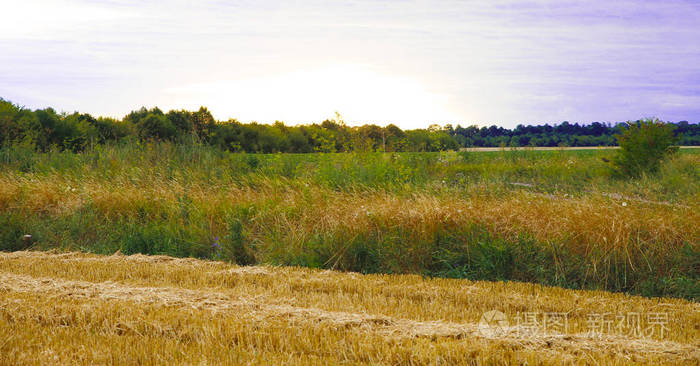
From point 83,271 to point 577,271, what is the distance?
20.8ft

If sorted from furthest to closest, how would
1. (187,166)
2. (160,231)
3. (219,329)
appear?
1. (187,166)
2. (160,231)
3. (219,329)

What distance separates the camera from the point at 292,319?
4422 mm

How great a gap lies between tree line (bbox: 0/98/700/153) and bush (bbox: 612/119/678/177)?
61 cm

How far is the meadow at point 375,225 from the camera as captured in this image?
621 centimetres

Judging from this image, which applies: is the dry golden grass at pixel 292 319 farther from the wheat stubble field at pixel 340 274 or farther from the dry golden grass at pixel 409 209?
the dry golden grass at pixel 409 209

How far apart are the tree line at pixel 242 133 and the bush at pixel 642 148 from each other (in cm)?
61

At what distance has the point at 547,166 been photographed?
19.0 metres

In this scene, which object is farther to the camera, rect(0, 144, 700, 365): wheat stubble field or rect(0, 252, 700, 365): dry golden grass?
rect(0, 144, 700, 365): wheat stubble field

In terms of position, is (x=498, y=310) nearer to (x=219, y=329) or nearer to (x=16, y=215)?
(x=219, y=329)

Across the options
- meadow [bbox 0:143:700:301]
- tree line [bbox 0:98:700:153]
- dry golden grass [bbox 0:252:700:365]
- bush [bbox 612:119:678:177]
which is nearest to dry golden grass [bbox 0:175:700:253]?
meadow [bbox 0:143:700:301]

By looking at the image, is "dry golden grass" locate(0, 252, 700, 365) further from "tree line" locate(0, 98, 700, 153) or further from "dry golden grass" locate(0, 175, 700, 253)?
"tree line" locate(0, 98, 700, 153)

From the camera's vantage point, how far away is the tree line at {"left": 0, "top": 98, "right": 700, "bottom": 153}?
1609 cm

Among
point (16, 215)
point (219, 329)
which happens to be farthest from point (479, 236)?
point (16, 215)

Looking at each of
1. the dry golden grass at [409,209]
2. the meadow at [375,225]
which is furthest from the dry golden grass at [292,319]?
the dry golden grass at [409,209]
